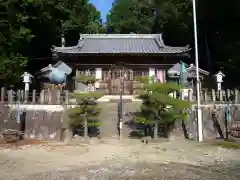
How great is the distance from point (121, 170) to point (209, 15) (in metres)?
29.2

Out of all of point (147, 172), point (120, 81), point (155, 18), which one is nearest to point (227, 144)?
point (147, 172)

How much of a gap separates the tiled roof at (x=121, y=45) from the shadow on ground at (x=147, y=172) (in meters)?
17.3

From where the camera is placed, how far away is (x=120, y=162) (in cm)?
1117

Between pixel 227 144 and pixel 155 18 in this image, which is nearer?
pixel 227 144

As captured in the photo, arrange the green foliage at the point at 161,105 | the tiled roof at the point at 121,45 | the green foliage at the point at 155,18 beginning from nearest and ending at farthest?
1. the green foliage at the point at 161,105
2. the tiled roof at the point at 121,45
3. the green foliage at the point at 155,18

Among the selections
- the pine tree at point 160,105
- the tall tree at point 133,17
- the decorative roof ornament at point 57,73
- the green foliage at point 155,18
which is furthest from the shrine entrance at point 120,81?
the tall tree at point 133,17

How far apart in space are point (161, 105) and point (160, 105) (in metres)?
0.06

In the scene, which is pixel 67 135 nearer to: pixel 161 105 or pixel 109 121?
pixel 109 121

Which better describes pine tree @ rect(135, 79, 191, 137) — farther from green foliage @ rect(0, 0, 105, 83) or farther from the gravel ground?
green foliage @ rect(0, 0, 105, 83)

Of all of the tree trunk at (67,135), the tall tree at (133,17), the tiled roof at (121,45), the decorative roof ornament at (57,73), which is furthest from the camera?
the tall tree at (133,17)

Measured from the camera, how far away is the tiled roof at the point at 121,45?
2700 cm

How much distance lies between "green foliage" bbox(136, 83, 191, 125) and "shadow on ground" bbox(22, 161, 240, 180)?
494cm

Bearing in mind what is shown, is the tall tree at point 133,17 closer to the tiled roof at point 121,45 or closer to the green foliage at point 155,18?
the green foliage at point 155,18

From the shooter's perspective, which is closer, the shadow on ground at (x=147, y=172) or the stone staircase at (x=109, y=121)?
the shadow on ground at (x=147, y=172)
